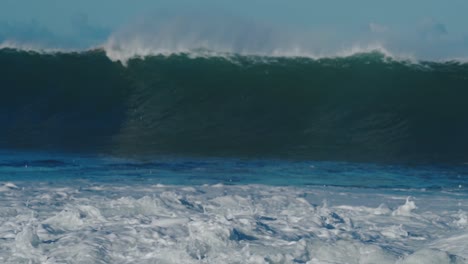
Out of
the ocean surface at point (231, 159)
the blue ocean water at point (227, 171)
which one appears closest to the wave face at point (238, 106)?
the ocean surface at point (231, 159)

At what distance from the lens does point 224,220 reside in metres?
4.71

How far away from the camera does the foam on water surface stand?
4133 millimetres

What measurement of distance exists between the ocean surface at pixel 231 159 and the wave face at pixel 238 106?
0.11 ft

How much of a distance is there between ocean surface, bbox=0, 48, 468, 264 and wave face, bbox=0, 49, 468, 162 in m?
0.03

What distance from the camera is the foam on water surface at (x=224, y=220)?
4.13 meters

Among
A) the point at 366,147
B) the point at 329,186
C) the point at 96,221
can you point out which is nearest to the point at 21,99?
the point at 366,147

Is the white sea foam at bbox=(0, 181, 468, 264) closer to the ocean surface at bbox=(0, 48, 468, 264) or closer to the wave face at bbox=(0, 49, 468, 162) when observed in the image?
the ocean surface at bbox=(0, 48, 468, 264)

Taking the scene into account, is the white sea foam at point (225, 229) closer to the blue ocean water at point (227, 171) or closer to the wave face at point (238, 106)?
the blue ocean water at point (227, 171)

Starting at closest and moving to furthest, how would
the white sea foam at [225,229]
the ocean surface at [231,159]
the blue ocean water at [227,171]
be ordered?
the white sea foam at [225,229], the ocean surface at [231,159], the blue ocean water at [227,171]

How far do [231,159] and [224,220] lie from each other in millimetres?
5288

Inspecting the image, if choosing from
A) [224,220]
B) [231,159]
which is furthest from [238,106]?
[224,220]

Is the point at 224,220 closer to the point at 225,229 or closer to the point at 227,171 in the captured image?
the point at 225,229

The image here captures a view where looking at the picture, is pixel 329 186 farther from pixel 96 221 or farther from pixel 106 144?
pixel 106 144

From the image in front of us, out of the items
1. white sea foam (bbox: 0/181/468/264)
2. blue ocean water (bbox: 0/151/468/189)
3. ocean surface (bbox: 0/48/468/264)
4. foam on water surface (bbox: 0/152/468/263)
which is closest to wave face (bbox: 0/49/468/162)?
ocean surface (bbox: 0/48/468/264)
